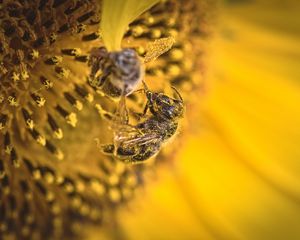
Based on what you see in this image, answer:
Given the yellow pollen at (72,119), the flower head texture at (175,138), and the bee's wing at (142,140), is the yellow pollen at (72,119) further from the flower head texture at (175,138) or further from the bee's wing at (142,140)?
the bee's wing at (142,140)

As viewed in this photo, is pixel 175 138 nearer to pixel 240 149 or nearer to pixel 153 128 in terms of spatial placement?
pixel 153 128

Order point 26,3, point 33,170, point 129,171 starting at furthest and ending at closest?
1. point 129,171
2. point 33,170
3. point 26,3

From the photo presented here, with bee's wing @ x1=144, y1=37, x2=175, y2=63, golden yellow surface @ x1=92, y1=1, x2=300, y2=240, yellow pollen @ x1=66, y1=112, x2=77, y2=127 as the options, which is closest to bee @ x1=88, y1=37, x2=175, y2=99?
bee's wing @ x1=144, y1=37, x2=175, y2=63

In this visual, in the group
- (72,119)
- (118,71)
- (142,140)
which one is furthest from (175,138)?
(118,71)

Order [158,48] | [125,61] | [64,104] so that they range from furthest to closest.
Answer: [64,104] < [158,48] < [125,61]

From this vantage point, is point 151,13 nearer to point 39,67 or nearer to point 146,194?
point 39,67

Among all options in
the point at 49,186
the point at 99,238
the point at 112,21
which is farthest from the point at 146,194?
the point at 112,21
